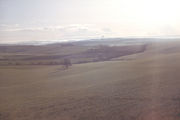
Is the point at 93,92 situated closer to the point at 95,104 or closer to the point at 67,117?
the point at 95,104

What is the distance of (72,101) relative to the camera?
40.9ft

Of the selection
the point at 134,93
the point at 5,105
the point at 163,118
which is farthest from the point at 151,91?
the point at 5,105

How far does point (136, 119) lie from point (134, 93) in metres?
3.86

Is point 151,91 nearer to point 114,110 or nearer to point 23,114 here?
point 114,110

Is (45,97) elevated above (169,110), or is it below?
→ below

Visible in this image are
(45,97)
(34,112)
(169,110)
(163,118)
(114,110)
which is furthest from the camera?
(45,97)

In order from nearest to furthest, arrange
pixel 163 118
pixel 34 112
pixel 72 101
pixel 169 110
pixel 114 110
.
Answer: pixel 163 118
pixel 169 110
pixel 114 110
pixel 34 112
pixel 72 101

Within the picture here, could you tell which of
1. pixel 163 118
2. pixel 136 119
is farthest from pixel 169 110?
pixel 136 119

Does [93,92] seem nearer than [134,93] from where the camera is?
No

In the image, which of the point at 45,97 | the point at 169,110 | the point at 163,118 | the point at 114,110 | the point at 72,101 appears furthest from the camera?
the point at 45,97

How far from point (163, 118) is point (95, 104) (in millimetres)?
3937

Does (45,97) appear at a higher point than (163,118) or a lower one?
lower

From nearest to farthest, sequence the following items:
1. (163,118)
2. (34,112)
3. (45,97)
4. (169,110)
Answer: (163,118) → (169,110) → (34,112) → (45,97)

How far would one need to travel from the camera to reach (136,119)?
9.05 m
